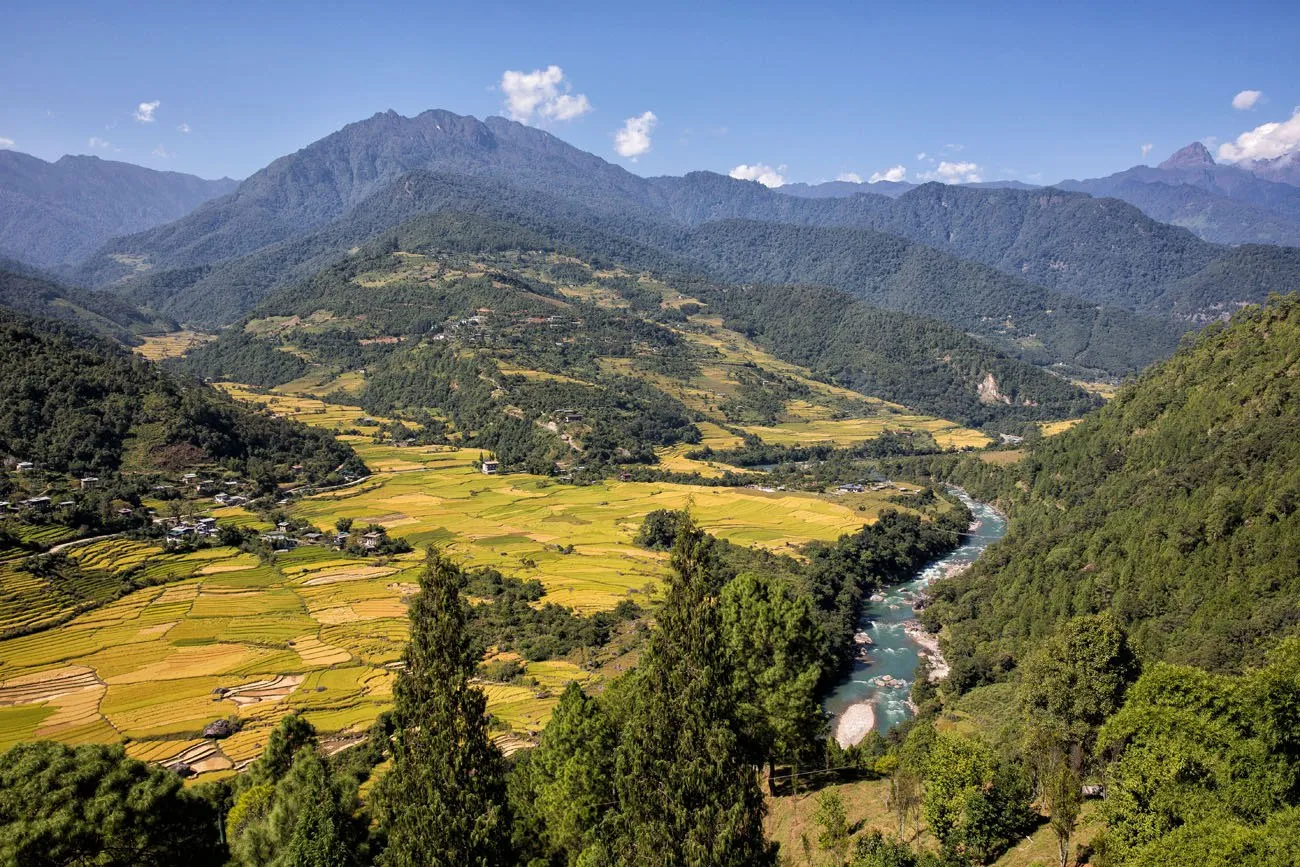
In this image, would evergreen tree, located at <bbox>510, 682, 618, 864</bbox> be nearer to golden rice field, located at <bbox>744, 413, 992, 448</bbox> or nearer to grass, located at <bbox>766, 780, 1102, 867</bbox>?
grass, located at <bbox>766, 780, 1102, 867</bbox>

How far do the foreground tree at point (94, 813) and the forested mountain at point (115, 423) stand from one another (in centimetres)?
7580

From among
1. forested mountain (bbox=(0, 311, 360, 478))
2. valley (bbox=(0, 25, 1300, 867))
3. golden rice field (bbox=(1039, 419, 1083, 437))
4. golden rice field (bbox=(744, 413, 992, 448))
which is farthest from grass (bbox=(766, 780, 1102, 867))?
golden rice field (bbox=(1039, 419, 1083, 437))

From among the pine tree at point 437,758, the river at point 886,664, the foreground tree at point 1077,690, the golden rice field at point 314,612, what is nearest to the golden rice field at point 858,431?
the golden rice field at point 314,612

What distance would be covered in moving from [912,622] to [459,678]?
203ft

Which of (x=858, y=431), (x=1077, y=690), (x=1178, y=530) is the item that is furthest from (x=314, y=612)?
(x=858, y=431)

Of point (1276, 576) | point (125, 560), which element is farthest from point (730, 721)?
point (125, 560)

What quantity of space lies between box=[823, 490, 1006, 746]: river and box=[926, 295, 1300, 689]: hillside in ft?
11.4

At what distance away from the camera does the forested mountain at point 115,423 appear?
3369 inches

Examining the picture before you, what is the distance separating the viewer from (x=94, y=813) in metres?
21.2

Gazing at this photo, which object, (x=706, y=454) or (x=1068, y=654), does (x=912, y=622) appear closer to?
(x=1068, y=654)

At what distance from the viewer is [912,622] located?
7056cm

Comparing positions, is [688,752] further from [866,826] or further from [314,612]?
[314,612]

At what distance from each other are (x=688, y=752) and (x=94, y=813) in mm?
17380

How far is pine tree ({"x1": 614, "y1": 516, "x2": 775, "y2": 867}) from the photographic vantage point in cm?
1566
